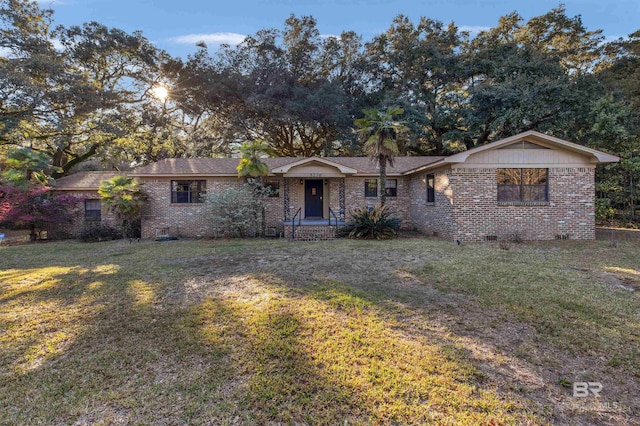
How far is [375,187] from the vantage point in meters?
15.2

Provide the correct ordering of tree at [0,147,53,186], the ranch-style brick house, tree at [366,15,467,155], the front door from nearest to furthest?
1. the ranch-style brick house
2. tree at [0,147,53,186]
3. the front door
4. tree at [366,15,467,155]

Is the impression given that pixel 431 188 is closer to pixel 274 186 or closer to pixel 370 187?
pixel 370 187

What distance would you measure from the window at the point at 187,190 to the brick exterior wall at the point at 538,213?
1095 cm

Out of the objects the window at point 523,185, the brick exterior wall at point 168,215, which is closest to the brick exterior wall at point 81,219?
the brick exterior wall at point 168,215

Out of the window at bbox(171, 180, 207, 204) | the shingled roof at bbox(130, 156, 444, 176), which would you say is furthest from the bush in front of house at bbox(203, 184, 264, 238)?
the shingled roof at bbox(130, 156, 444, 176)

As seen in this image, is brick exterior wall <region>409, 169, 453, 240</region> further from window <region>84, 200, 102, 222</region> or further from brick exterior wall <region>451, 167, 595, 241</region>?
window <region>84, 200, 102, 222</region>

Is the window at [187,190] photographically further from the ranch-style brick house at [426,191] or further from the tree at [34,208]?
the tree at [34,208]

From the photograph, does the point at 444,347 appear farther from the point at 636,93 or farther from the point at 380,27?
the point at 380,27

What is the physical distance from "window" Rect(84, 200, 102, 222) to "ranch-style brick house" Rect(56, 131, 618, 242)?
0.14 feet

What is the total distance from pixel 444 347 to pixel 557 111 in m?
20.1

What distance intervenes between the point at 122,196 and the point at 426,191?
507 inches

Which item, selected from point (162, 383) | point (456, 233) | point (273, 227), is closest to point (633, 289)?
point (456, 233)

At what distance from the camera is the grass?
254 cm

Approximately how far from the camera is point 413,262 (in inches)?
303
